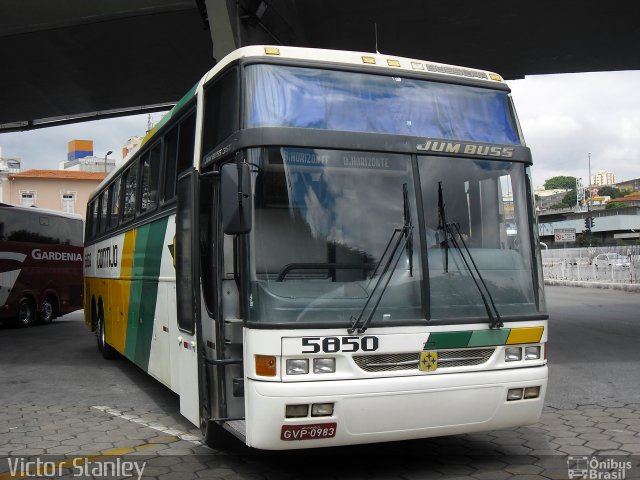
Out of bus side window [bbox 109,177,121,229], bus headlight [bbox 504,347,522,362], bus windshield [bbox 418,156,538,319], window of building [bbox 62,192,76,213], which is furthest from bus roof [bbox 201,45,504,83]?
window of building [bbox 62,192,76,213]

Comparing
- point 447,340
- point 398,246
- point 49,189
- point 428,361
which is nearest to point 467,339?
point 447,340

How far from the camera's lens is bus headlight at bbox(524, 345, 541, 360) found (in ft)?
17.0

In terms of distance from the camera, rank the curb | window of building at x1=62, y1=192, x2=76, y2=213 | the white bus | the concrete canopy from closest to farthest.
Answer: the white bus < the concrete canopy < the curb < window of building at x1=62, y1=192, x2=76, y2=213

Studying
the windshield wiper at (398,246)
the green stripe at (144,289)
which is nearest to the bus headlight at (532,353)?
the windshield wiper at (398,246)

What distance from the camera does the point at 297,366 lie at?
4543 mm

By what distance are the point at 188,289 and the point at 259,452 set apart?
1.61m

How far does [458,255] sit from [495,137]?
1.15 meters

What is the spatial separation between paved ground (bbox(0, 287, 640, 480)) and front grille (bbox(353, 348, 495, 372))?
0.93m

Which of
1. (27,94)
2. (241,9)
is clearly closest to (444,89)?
(241,9)

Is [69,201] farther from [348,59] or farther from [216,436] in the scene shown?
[348,59]

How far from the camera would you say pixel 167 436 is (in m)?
6.61

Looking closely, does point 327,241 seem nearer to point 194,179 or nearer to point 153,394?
point 194,179

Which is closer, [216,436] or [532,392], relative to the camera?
[532,392]

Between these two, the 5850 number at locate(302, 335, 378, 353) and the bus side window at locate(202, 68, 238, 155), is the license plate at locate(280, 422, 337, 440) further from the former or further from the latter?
the bus side window at locate(202, 68, 238, 155)
